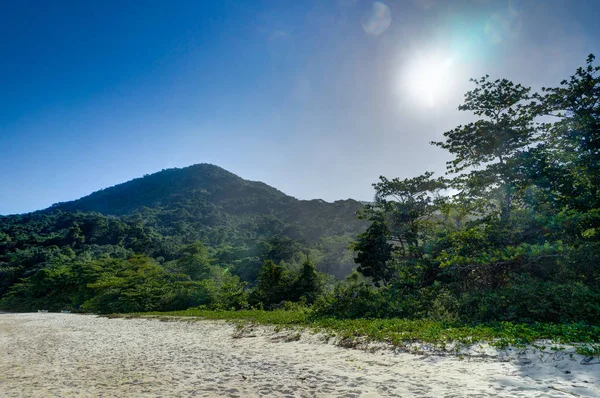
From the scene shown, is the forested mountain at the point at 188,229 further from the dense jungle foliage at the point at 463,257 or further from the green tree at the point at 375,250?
the green tree at the point at 375,250

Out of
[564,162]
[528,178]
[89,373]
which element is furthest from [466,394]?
[564,162]

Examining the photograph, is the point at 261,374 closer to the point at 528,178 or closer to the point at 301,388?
the point at 301,388

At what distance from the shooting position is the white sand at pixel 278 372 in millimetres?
5168

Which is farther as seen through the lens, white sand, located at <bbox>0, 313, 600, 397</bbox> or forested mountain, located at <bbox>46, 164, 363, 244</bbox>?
forested mountain, located at <bbox>46, 164, 363, 244</bbox>

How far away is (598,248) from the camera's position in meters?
11.0

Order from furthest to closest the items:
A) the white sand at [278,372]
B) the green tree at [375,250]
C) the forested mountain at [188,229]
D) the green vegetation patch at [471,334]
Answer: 1. the forested mountain at [188,229]
2. the green tree at [375,250]
3. the green vegetation patch at [471,334]
4. the white sand at [278,372]

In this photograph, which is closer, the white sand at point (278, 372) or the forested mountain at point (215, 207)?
the white sand at point (278, 372)

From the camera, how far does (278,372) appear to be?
729cm

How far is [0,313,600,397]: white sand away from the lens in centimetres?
517

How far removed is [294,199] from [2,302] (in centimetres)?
11339

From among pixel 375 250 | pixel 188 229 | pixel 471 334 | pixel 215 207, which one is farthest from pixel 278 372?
pixel 215 207

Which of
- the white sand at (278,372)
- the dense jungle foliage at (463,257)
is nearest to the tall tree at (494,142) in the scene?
the dense jungle foliage at (463,257)

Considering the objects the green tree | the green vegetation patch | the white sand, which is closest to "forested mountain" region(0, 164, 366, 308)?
the green tree

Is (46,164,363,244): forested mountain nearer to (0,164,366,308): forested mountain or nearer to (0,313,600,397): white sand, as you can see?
(0,164,366,308): forested mountain
